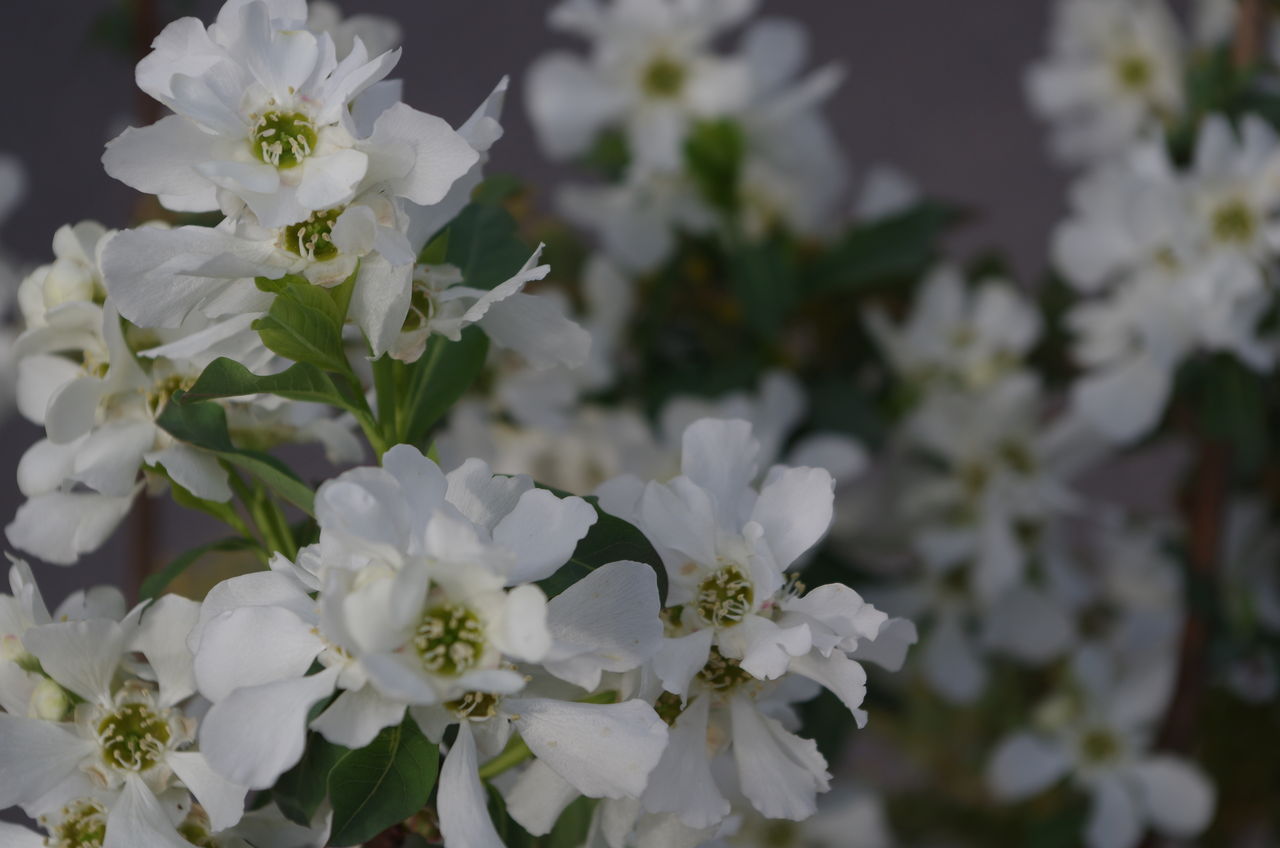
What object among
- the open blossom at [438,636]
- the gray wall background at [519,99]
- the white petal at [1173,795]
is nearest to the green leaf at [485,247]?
the open blossom at [438,636]

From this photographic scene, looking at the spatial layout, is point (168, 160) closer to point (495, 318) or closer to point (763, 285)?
point (495, 318)

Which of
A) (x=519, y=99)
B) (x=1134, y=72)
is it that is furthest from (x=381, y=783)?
(x=519, y=99)

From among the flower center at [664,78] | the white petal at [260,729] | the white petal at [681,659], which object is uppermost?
the flower center at [664,78]

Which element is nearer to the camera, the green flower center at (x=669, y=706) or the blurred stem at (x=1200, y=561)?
the green flower center at (x=669, y=706)

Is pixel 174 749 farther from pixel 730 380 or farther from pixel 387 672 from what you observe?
pixel 730 380

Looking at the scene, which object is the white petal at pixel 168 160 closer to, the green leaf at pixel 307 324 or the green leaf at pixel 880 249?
the green leaf at pixel 307 324

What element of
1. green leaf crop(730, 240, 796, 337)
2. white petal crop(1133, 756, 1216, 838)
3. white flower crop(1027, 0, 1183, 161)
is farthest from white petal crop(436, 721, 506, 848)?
white flower crop(1027, 0, 1183, 161)

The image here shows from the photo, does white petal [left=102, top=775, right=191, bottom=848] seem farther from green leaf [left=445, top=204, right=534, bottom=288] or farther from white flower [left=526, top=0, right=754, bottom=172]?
white flower [left=526, top=0, right=754, bottom=172]
